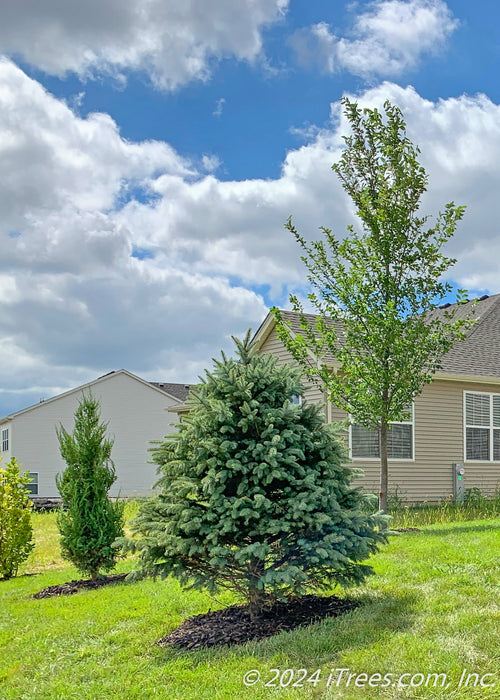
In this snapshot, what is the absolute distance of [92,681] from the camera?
4980mm

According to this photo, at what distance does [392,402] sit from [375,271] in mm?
2183

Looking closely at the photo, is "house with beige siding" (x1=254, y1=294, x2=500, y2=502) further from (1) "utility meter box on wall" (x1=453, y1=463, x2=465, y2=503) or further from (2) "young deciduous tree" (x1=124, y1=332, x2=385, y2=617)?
(2) "young deciduous tree" (x1=124, y1=332, x2=385, y2=617)

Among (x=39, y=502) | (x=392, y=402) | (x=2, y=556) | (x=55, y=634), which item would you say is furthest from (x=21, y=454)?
(x=55, y=634)

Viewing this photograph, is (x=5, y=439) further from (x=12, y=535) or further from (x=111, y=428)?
(x=12, y=535)

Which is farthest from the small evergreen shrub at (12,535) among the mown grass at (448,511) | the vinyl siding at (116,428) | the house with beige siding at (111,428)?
the house with beige siding at (111,428)

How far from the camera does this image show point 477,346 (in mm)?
18906

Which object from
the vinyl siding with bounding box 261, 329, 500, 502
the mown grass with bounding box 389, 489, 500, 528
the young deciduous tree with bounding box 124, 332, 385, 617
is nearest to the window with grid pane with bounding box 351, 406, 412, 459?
the vinyl siding with bounding box 261, 329, 500, 502

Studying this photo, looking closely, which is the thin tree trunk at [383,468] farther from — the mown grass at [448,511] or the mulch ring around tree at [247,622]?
the mulch ring around tree at [247,622]

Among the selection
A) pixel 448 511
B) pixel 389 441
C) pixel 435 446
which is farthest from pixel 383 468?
pixel 435 446

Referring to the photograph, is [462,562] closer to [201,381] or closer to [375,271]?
[201,381]

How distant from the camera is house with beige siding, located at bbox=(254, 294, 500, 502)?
51.6ft

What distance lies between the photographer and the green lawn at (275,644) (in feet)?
14.7

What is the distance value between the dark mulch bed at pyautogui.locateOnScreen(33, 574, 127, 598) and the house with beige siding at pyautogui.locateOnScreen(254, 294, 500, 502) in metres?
7.32

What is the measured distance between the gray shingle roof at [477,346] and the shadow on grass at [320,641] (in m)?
9.22
